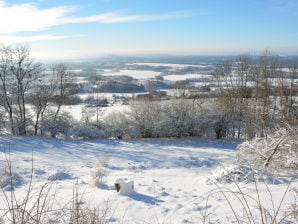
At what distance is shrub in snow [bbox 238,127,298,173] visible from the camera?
10802 mm

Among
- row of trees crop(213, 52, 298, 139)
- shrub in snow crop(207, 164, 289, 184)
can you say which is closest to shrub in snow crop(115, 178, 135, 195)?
shrub in snow crop(207, 164, 289, 184)

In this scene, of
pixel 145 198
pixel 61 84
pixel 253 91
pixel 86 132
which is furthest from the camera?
pixel 61 84

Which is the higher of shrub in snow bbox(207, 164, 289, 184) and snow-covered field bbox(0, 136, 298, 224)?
shrub in snow bbox(207, 164, 289, 184)

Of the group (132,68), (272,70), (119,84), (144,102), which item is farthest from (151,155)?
(132,68)

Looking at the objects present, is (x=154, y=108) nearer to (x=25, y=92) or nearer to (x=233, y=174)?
(x=25, y=92)

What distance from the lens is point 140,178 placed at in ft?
39.9

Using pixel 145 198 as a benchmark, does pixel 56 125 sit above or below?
below

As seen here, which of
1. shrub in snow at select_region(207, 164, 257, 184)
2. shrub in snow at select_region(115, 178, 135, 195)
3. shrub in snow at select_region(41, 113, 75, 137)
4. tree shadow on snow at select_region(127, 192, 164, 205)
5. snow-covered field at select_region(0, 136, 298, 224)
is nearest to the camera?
snow-covered field at select_region(0, 136, 298, 224)

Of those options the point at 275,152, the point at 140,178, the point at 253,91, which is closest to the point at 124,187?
the point at 140,178

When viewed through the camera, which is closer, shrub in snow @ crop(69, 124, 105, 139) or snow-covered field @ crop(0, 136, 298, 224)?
snow-covered field @ crop(0, 136, 298, 224)

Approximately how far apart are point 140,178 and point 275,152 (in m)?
4.62

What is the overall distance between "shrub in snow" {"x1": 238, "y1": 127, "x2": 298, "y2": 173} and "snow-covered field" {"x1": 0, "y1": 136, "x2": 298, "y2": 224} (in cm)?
109

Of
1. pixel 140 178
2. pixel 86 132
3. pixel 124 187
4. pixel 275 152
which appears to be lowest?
pixel 86 132

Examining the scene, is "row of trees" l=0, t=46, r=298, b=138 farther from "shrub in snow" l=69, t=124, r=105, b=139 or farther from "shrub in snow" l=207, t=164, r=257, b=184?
"shrub in snow" l=207, t=164, r=257, b=184
